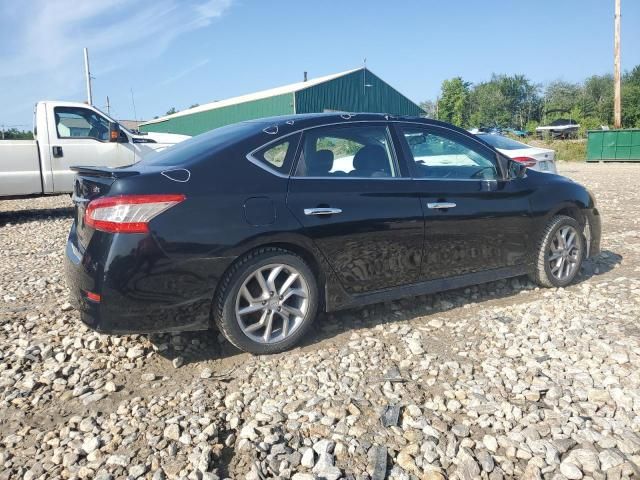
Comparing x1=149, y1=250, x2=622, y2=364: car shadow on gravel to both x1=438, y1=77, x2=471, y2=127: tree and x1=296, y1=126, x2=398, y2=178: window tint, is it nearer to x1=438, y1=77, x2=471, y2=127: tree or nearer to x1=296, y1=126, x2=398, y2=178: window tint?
x1=296, y1=126, x2=398, y2=178: window tint

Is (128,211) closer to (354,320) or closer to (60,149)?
(354,320)

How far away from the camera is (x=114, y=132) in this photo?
9.62m

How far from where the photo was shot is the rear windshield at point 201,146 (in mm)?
3475

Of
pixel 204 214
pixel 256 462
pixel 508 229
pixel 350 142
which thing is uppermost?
pixel 350 142

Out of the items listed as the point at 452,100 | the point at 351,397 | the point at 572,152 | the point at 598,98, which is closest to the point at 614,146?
the point at 572,152

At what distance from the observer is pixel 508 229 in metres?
4.52

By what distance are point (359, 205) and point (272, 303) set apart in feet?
3.02

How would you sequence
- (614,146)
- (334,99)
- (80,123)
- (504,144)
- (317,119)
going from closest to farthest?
(317,119), (80,123), (504,144), (614,146), (334,99)

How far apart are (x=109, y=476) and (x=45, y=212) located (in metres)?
10.2

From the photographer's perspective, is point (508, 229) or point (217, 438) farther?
point (508, 229)

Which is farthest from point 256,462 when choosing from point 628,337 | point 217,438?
point 628,337

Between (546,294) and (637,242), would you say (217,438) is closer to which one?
(546,294)

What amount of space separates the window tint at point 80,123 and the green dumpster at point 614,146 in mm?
25463

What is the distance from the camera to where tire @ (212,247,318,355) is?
333 centimetres
